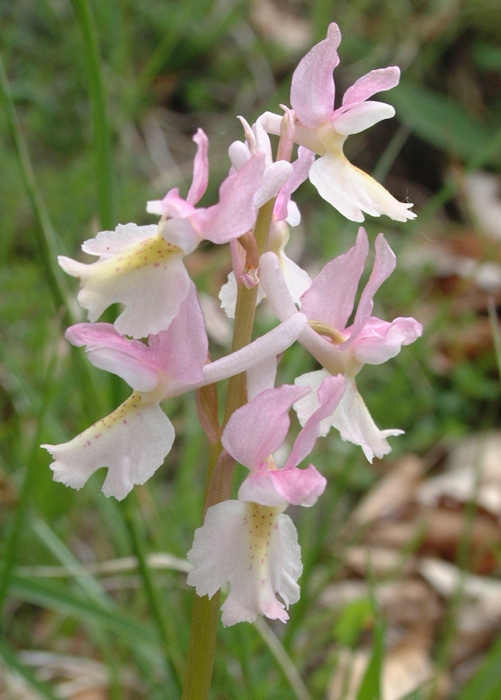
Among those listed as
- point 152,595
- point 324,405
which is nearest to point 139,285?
point 324,405

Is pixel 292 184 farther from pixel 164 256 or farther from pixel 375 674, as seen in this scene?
pixel 375 674

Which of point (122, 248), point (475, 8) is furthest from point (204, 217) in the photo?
point (475, 8)

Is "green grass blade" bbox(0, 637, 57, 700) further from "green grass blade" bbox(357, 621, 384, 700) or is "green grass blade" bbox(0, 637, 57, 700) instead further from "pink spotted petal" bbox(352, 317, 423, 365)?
"pink spotted petal" bbox(352, 317, 423, 365)

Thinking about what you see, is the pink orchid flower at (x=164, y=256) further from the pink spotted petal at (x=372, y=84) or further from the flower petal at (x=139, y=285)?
the pink spotted petal at (x=372, y=84)

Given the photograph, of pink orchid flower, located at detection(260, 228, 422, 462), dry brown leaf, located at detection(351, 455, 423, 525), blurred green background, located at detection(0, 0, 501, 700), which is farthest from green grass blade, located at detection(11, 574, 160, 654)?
dry brown leaf, located at detection(351, 455, 423, 525)

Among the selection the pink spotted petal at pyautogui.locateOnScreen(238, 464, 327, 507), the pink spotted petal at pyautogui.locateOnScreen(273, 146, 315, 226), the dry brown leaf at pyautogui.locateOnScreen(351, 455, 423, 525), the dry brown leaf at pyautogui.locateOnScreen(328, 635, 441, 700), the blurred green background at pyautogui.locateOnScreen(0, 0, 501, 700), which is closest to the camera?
the pink spotted petal at pyautogui.locateOnScreen(238, 464, 327, 507)
